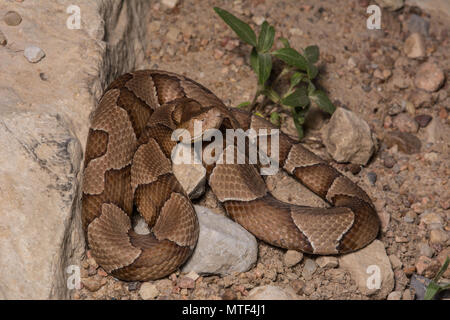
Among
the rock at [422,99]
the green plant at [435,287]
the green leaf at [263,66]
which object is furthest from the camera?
the rock at [422,99]

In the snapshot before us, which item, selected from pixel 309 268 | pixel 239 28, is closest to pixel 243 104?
pixel 239 28

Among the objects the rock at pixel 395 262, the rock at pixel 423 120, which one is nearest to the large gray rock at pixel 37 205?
the rock at pixel 395 262

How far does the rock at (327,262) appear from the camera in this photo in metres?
4.19

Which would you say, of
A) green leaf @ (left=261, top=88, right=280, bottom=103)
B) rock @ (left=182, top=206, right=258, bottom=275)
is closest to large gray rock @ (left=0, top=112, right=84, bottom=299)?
rock @ (left=182, top=206, right=258, bottom=275)

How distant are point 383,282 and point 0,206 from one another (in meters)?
3.23

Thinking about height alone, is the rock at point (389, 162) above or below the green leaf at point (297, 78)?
below

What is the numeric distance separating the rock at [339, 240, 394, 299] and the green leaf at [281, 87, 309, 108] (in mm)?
1688

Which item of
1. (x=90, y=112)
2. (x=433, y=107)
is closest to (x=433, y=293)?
(x=433, y=107)

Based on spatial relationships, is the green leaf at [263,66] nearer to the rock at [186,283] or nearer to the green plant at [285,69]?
the green plant at [285,69]

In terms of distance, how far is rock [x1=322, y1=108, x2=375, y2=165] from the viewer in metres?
4.97

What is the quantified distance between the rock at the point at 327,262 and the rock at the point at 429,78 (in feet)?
9.42

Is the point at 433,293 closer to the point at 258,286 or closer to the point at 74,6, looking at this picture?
the point at 258,286

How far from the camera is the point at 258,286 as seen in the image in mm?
3939

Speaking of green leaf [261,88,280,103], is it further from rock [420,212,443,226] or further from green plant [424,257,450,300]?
green plant [424,257,450,300]
